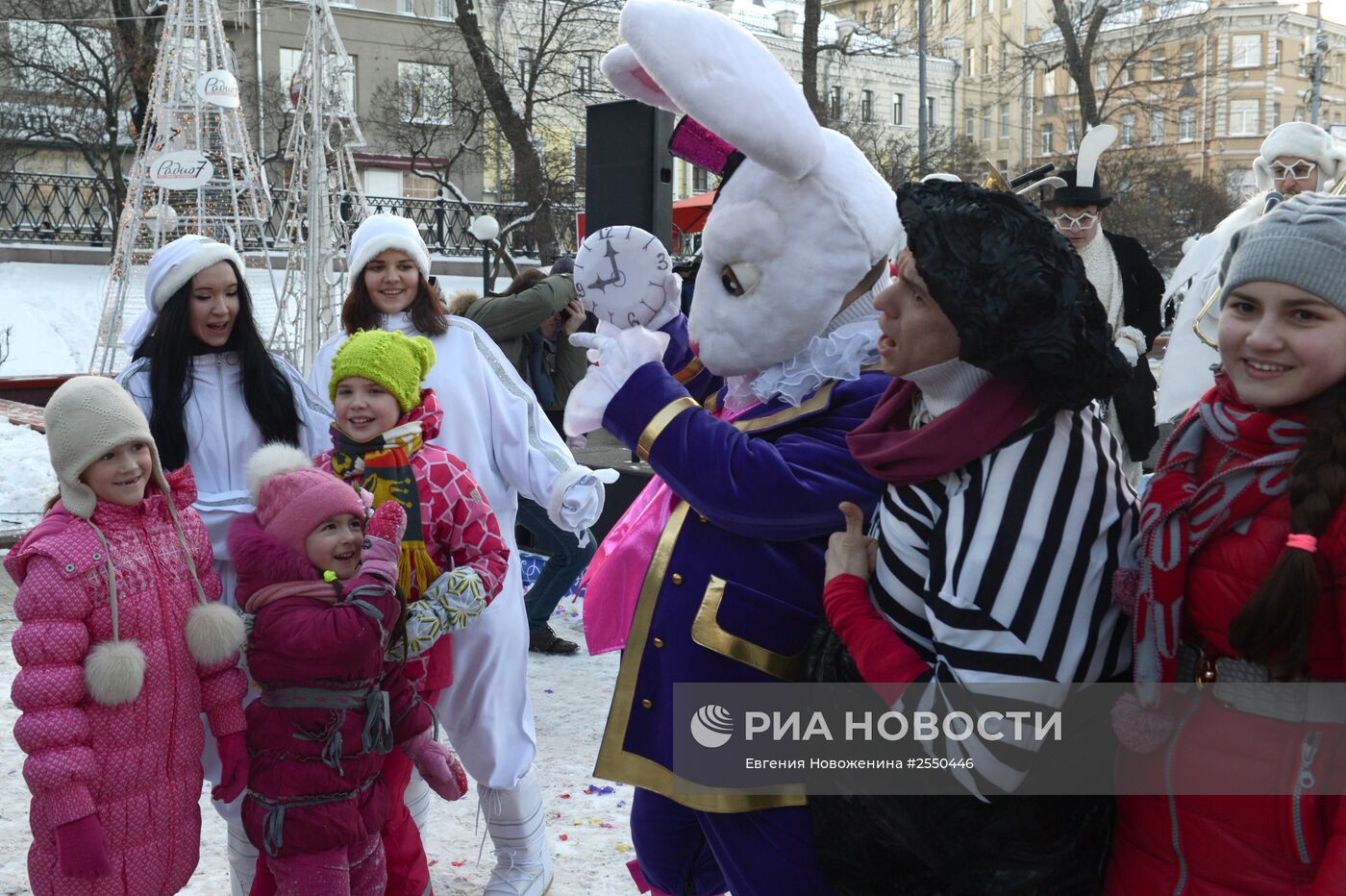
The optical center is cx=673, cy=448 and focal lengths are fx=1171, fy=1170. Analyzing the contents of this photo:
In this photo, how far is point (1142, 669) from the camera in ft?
5.41

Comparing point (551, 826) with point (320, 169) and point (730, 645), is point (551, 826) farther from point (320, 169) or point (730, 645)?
point (320, 169)

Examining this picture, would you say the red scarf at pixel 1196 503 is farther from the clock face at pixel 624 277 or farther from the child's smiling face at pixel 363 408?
the child's smiling face at pixel 363 408

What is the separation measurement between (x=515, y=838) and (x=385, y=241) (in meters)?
1.79

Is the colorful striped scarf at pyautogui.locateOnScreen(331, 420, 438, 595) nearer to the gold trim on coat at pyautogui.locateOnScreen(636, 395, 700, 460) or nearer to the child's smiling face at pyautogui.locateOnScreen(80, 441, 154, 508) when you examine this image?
the child's smiling face at pyautogui.locateOnScreen(80, 441, 154, 508)

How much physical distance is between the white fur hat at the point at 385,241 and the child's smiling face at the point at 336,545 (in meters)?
1.18

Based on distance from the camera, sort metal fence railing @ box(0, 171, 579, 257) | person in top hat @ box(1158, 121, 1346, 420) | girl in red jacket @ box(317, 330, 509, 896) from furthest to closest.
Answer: metal fence railing @ box(0, 171, 579, 257) < person in top hat @ box(1158, 121, 1346, 420) < girl in red jacket @ box(317, 330, 509, 896)

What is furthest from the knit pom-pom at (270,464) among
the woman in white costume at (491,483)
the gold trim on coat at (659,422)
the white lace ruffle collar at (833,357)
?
the white lace ruffle collar at (833,357)

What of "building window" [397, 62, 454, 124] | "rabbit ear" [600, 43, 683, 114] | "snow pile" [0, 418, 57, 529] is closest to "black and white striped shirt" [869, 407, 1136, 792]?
"rabbit ear" [600, 43, 683, 114]

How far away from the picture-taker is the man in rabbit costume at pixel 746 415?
2.01 m

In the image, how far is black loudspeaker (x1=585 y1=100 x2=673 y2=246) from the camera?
21.3ft

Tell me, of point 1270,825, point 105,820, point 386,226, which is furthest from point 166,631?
point 1270,825

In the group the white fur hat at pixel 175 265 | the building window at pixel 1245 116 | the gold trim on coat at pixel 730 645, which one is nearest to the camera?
the gold trim on coat at pixel 730 645

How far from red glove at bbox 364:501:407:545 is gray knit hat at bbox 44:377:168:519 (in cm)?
55

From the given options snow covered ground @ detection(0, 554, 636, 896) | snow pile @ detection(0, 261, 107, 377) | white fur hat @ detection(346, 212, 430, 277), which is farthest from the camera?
snow pile @ detection(0, 261, 107, 377)
